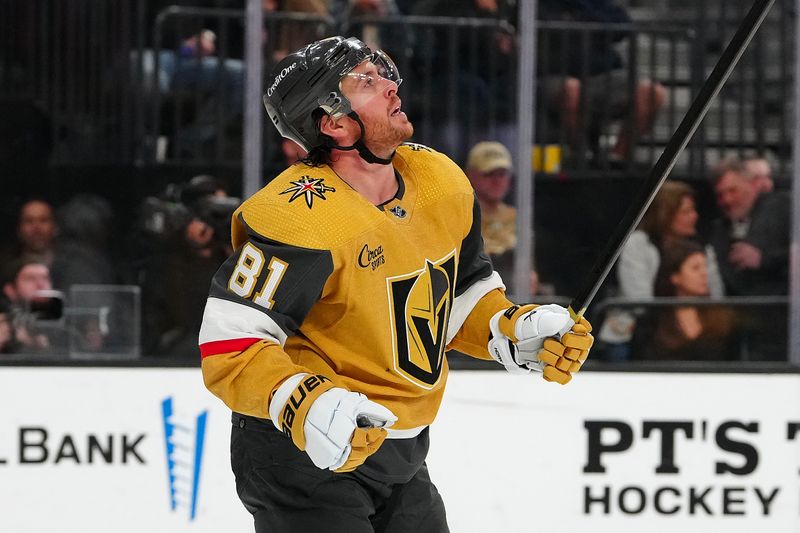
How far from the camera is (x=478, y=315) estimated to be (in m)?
2.66

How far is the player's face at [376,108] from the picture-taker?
2.43 metres

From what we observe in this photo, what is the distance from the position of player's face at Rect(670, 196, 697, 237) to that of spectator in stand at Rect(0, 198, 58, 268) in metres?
1.92

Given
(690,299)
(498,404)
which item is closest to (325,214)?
(498,404)

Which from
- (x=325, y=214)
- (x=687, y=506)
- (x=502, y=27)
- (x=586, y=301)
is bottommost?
(x=687, y=506)

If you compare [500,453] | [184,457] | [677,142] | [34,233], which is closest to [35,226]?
[34,233]

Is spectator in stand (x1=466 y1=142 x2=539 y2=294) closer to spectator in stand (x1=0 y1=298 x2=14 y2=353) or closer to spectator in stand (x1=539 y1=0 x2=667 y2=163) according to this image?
spectator in stand (x1=539 y1=0 x2=667 y2=163)

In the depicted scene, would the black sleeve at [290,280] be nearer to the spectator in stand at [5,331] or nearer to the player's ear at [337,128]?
the player's ear at [337,128]

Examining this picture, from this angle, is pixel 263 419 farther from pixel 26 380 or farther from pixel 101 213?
pixel 101 213

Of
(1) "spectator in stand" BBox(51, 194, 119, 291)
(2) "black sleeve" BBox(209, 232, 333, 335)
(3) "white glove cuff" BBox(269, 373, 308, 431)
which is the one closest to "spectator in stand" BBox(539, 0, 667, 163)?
(1) "spectator in stand" BBox(51, 194, 119, 291)

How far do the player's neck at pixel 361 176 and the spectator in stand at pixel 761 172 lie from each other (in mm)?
2160

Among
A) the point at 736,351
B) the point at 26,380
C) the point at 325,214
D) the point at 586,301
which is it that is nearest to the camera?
the point at 325,214

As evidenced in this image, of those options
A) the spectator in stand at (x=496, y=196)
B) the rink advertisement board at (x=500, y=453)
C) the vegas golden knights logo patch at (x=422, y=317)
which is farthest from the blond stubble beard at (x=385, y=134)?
the spectator in stand at (x=496, y=196)

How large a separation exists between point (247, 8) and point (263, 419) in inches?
86.0

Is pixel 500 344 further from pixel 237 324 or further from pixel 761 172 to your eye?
pixel 761 172
